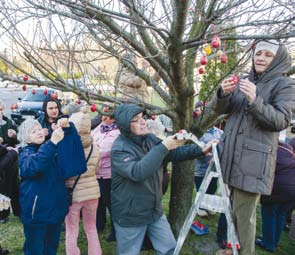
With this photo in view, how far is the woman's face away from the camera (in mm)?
2434

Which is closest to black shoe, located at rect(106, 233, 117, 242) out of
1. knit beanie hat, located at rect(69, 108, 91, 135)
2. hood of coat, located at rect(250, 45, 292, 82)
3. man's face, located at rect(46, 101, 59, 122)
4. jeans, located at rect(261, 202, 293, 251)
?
knit beanie hat, located at rect(69, 108, 91, 135)

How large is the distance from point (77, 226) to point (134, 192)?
991 millimetres

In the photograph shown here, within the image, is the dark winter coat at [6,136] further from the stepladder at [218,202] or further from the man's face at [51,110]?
the stepladder at [218,202]

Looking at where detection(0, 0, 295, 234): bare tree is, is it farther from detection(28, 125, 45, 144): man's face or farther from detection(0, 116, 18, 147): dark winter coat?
detection(0, 116, 18, 147): dark winter coat

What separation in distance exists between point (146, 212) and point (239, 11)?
1.85m

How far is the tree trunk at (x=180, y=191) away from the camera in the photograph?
11.7ft

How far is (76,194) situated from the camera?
10.6 ft

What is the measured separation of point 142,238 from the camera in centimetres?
279

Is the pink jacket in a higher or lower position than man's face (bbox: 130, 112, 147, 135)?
lower

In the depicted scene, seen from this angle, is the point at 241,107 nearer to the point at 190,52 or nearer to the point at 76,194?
the point at 190,52

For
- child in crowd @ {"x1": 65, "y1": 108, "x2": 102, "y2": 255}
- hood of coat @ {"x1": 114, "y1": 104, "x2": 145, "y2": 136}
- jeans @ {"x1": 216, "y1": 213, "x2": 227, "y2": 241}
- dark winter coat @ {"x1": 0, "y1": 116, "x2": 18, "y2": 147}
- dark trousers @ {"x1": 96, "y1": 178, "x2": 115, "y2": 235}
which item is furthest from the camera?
dark winter coat @ {"x1": 0, "y1": 116, "x2": 18, "y2": 147}

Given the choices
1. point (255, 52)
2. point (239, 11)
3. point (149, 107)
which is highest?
point (239, 11)

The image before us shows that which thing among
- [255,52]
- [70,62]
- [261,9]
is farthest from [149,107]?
[261,9]

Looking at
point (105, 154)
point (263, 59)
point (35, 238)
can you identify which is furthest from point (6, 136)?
point (263, 59)
